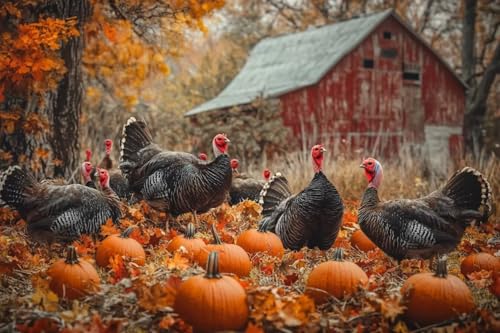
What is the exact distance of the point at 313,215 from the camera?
19.0 feet

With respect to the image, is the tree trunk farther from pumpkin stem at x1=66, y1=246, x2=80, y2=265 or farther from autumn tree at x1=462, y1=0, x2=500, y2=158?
autumn tree at x1=462, y1=0, x2=500, y2=158

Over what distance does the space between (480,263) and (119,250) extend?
10.1ft

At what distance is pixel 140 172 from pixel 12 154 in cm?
273

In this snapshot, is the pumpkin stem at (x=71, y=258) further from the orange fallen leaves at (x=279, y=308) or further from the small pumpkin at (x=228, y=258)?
the orange fallen leaves at (x=279, y=308)

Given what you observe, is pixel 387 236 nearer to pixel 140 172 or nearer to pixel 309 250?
pixel 309 250

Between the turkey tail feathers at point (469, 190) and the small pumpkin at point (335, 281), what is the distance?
176cm

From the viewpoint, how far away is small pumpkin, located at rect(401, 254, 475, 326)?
151 inches

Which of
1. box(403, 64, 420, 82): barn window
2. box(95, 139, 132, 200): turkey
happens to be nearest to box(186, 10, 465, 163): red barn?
box(403, 64, 420, 82): barn window

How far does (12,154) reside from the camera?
895cm

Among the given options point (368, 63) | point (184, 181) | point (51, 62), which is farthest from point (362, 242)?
point (368, 63)

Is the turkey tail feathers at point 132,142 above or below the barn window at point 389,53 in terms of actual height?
below

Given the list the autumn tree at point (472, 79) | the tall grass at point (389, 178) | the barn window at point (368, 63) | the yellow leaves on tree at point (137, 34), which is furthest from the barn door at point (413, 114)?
the yellow leaves on tree at point (137, 34)

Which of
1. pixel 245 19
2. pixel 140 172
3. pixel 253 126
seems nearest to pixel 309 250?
pixel 140 172

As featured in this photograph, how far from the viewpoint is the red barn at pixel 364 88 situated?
70.9 feet
